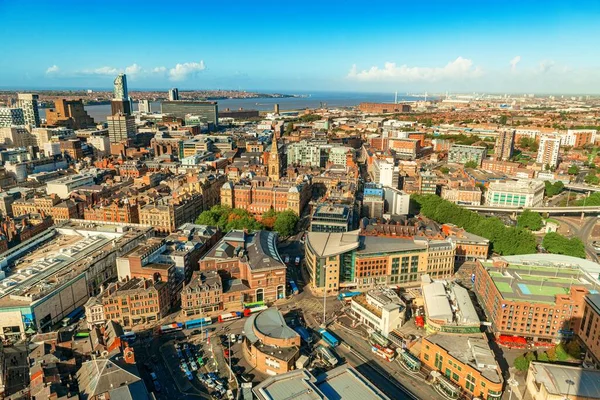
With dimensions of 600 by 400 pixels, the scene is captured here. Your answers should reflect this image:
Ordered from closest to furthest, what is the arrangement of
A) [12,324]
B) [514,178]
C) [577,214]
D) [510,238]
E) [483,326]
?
[12,324] → [483,326] → [510,238] → [577,214] → [514,178]

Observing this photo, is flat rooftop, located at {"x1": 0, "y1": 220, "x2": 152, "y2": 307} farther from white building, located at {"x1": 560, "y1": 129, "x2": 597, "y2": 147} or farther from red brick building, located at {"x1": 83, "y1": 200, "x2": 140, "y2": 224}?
white building, located at {"x1": 560, "y1": 129, "x2": 597, "y2": 147}

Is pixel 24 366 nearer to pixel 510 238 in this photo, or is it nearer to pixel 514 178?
pixel 510 238

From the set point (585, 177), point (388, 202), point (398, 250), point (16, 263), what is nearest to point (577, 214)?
point (585, 177)

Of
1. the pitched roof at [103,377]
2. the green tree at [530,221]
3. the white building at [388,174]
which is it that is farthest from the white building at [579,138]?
the pitched roof at [103,377]

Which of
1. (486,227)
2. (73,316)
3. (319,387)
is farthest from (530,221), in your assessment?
(73,316)

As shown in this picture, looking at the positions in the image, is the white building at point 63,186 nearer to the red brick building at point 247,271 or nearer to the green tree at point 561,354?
the red brick building at point 247,271

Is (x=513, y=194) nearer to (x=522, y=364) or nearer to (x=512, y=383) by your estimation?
(x=522, y=364)
